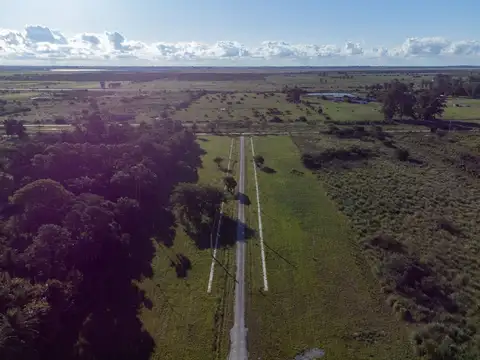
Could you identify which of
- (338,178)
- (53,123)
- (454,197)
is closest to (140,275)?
(338,178)

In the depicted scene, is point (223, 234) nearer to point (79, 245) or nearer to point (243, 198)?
point (243, 198)

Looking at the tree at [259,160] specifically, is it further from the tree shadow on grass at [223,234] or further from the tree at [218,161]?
the tree shadow on grass at [223,234]

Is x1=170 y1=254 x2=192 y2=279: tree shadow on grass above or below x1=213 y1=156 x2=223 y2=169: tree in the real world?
above

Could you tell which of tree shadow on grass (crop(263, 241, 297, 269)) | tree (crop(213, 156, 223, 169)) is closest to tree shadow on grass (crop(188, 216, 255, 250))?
tree shadow on grass (crop(263, 241, 297, 269))

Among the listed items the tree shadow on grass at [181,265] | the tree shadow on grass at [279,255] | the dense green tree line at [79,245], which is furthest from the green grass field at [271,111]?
the tree shadow on grass at [181,265]

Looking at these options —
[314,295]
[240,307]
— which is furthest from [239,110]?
[240,307]

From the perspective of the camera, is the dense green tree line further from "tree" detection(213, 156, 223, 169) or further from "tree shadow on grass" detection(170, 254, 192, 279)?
"tree" detection(213, 156, 223, 169)

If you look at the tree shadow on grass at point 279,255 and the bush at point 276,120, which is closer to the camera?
the tree shadow on grass at point 279,255
